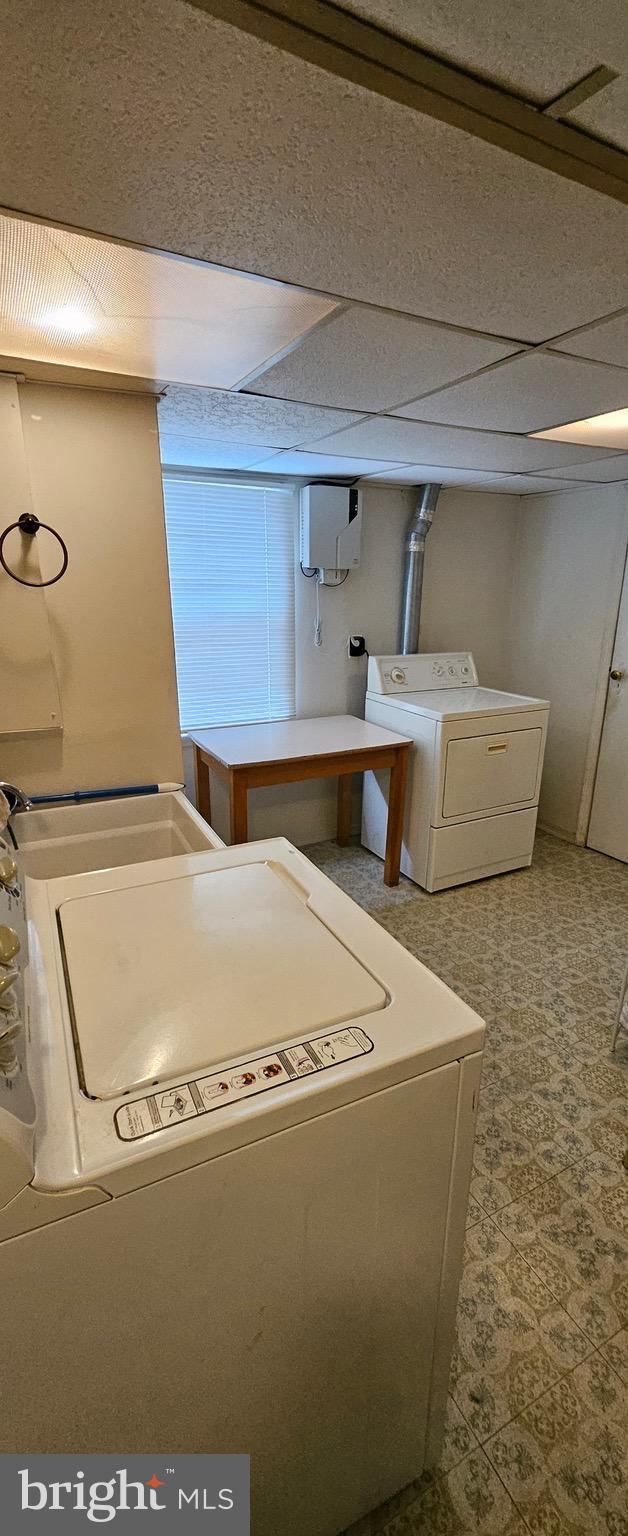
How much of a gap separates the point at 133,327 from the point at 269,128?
71 centimetres

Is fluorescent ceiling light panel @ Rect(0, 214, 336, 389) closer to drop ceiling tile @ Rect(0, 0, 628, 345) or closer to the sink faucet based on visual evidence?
drop ceiling tile @ Rect(0, 0, 628, 345)

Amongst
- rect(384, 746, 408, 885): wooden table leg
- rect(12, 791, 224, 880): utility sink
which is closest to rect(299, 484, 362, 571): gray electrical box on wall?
rect(384, 746, 408, 885): wooden table leg

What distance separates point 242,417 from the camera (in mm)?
1896

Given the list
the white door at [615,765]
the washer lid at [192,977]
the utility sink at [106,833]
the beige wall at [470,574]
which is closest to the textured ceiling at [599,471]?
the white door at [615,765]

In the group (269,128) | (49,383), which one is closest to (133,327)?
(49,383)

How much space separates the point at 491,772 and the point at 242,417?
1.96 metres

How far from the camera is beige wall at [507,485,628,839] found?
Answer: 330 centimetres

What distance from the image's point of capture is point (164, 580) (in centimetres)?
190

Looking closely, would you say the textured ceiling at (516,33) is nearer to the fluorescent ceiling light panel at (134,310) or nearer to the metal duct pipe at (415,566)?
the fluorescent ceiling light panel at (134,310)

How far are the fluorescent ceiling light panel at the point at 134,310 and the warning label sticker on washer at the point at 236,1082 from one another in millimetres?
1249

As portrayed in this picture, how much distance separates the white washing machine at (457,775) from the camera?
289cm

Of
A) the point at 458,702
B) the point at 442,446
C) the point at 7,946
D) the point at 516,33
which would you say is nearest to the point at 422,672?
the point at 458,702

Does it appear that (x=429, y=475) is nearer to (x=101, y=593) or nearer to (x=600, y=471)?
(x=600, y=471)

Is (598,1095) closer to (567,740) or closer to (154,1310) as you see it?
(154,1310)
